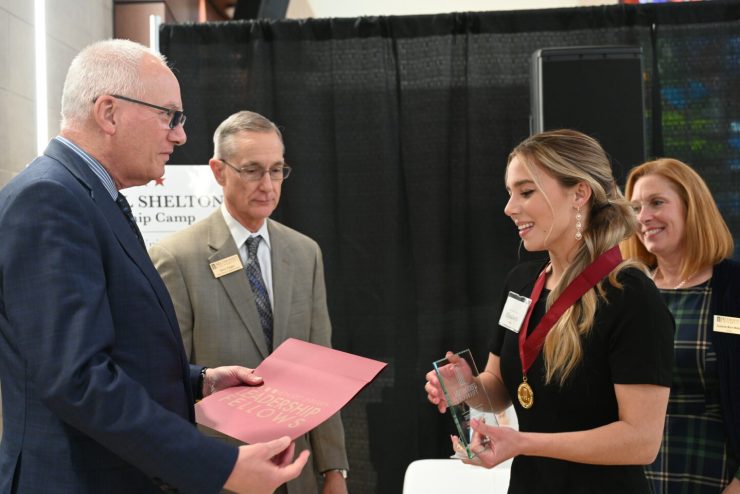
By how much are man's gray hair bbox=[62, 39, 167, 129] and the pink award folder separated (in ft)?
1.98

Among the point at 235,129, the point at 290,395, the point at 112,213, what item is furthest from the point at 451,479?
the point at 112,213

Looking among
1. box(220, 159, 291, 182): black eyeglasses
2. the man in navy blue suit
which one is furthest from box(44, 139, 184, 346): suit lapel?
box(220, 159, 291, 182): black eyeglasses

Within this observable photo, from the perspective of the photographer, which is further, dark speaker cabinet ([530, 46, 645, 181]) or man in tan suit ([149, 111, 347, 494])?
dark speaker cabinet ([530, 46, 645, 181])

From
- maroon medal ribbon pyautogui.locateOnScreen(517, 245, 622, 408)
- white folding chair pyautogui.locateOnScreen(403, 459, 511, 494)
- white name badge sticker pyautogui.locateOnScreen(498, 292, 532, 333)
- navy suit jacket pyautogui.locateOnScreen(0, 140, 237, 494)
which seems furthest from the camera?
white folding chair pyautogui.locateOnScreen(403, 459, 511, 494)

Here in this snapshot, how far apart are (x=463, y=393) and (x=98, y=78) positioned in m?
0.98

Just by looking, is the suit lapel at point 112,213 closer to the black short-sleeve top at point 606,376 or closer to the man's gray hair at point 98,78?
the man's gray hair at point 98,78

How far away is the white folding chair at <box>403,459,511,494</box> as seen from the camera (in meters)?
2.28

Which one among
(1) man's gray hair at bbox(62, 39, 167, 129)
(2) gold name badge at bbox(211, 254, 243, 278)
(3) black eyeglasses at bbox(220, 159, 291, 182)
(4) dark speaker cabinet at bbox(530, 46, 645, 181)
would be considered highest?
(4) dark speaker cabinet at bbox(530, 46, 645, 181)

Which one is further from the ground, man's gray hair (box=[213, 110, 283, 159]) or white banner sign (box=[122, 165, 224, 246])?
man's gray hair (box=[213, 110, 283, 159])

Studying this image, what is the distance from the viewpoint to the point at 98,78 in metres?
1.27

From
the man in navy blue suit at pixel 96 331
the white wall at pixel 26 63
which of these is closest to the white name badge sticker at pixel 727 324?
the man in navy blue suit at pixel 96 331

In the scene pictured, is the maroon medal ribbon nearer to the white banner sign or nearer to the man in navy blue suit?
the man in navy blue suit

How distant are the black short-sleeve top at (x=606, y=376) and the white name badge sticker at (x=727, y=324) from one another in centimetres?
73

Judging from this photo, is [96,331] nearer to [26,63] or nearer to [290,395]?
[290,395]
